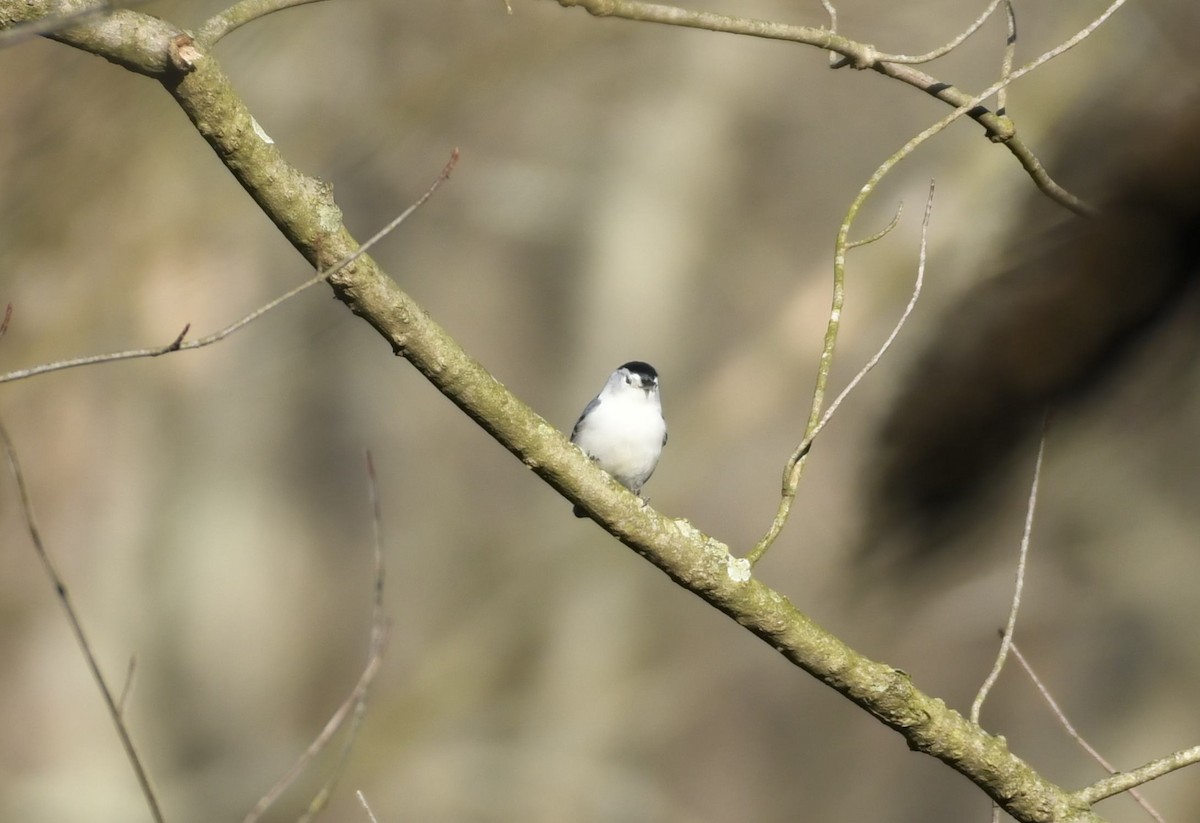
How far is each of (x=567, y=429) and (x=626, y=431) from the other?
435 cm

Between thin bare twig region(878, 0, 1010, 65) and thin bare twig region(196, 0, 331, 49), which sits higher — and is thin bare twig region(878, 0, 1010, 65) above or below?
above

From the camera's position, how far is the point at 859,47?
242cm

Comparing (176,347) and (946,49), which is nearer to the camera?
(176,347)

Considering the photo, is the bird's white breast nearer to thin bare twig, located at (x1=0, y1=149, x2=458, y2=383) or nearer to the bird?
the bird

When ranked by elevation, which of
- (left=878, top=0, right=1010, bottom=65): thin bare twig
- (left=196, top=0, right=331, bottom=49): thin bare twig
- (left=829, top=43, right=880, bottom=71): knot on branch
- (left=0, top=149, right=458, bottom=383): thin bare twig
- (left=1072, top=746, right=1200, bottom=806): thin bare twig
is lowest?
(left=0, top=149, right=458, bottom=383): thin bare twig

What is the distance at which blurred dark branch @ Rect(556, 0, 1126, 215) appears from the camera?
6.86 ft

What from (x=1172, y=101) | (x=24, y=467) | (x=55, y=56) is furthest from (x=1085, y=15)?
(x=24, y=467)

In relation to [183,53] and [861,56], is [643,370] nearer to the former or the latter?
[861,56]

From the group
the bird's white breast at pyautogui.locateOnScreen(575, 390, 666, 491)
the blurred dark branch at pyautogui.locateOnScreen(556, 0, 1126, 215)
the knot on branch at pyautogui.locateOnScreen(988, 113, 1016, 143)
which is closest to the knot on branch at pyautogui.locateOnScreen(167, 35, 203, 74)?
the blurred dark branch at pyautogui.locateOnScreen(556, 0, 1126, 215)

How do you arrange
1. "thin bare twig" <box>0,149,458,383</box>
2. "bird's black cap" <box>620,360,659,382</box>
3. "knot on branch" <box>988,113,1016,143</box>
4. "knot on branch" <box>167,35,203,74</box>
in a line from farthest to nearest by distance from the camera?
"bird's black cap" <box>620,360,659,382</box>, "knot on branch" <box>988,113,1016,143</box>, "knot on branch" <box>167,35,203,74</box>, "thin bare twig" <box>0,149,458,383</box>

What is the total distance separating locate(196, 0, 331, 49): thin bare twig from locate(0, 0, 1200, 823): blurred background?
297 centimetres

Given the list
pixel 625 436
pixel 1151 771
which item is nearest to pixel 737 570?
pixel 1151 771

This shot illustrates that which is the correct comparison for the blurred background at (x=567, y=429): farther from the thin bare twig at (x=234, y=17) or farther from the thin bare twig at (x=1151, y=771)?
the thin bare twig at (x=1151, y=771)

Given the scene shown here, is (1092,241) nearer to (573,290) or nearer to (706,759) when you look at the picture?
(573,290)
